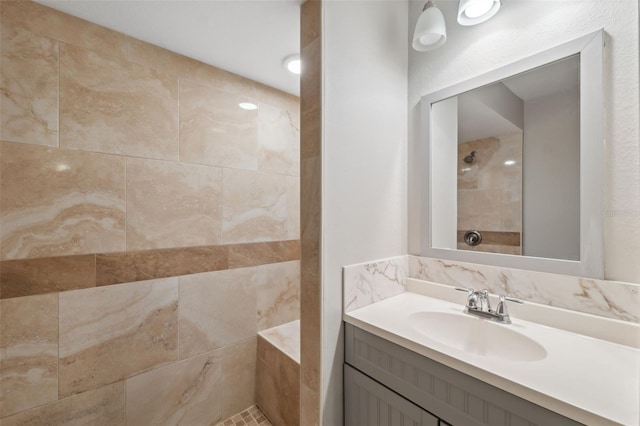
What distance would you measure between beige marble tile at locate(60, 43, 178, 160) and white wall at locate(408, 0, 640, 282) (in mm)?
1593

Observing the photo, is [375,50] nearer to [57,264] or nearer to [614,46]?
[614,46]

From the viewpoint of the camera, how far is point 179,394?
151 cm

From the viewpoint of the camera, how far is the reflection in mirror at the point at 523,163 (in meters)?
0.98

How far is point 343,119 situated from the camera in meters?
1.12

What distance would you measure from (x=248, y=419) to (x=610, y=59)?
8.06ft

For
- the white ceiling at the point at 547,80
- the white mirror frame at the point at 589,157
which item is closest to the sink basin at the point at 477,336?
the white mirror frame at the point at 589,157

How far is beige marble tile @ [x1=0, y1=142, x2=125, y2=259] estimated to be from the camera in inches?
43.7

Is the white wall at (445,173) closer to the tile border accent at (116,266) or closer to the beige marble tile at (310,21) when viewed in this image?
the beige marble tile at (310,21)

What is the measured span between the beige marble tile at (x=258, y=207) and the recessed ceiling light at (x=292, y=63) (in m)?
0.71

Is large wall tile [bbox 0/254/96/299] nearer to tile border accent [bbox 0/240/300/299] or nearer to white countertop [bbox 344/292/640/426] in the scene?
tile border accent [bbox 0/240/300/299]

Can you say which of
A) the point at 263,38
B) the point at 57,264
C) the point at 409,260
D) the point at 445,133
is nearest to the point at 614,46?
the point at 445,133

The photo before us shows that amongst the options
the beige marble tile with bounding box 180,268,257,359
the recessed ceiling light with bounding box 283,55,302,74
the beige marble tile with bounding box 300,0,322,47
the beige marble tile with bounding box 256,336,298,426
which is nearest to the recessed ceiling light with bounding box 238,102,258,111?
the recessed ceiling light with bounding box 283,55,302,74

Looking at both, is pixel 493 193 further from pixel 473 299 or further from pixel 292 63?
pixel 292 63

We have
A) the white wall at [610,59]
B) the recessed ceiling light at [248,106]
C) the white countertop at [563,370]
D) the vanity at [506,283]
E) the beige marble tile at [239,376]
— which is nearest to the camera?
the white countertop at [563,370]
